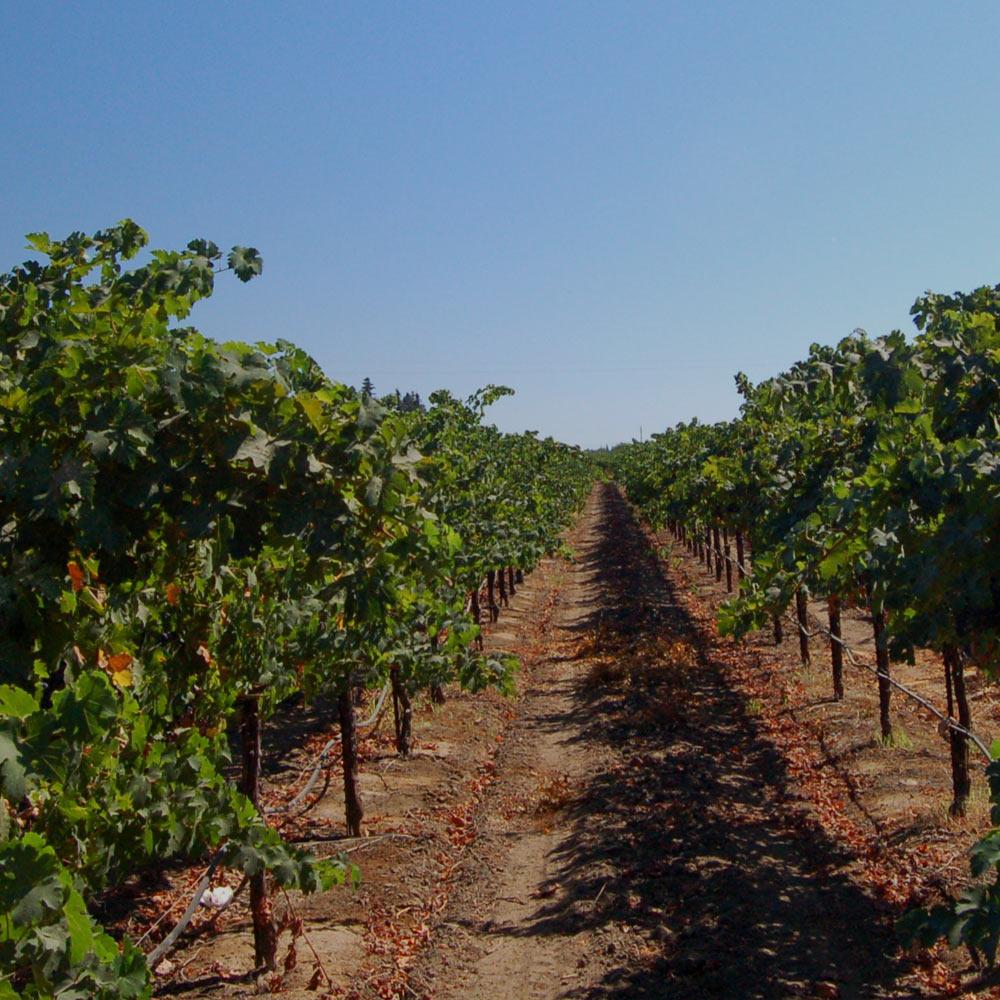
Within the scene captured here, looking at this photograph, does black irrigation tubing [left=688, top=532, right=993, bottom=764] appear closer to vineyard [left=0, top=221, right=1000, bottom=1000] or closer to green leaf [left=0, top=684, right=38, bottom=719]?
vineyard [left=0, top=221, right=1000, bottom=1000]

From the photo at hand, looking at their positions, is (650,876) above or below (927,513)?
below

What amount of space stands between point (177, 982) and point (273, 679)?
6.77ft

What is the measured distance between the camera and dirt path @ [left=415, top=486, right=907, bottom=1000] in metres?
6.86

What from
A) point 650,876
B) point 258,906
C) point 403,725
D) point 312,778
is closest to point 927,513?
point 258,906

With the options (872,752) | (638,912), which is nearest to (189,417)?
(638,912)

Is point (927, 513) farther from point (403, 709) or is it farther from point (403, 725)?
point (403, 725)

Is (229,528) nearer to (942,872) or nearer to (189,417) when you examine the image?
(189,417)

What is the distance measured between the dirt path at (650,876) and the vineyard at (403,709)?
4 centimetres

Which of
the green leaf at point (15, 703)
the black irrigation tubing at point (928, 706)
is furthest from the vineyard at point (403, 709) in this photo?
the black irrigation tubing at point (928, 706)

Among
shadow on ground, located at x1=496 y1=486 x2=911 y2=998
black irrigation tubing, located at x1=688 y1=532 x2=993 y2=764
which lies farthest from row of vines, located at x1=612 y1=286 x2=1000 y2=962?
shadow on ground, located at x1=496 y1=486 x2=911 y2=998

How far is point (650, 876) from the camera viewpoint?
27.9 feet

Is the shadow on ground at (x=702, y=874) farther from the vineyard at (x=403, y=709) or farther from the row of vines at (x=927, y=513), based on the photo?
the row of vines at (x=927, y=513)

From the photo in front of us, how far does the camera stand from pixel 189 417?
340 cm

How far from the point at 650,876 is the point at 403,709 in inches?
179
